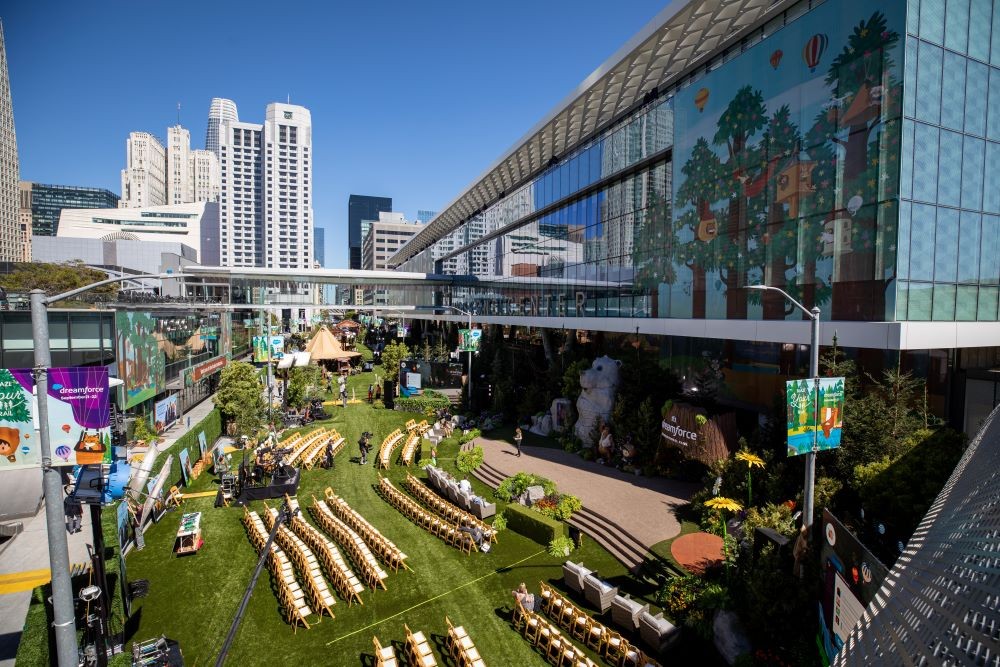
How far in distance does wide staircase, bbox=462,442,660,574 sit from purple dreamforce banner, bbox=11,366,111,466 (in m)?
13.0

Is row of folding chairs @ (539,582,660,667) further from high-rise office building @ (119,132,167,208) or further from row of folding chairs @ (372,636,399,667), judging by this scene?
high-rise office building @ (119,132,167,208)

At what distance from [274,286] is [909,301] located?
58.8m

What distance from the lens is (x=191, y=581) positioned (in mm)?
14219

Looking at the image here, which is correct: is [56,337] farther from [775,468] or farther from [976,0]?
[976,0]

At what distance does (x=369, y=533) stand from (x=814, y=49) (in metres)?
21.3

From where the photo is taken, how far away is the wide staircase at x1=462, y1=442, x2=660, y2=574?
14.9m

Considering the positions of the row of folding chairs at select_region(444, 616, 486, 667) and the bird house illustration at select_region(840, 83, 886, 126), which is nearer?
the row of folding chairs at select_region(444, 616, 486, 667)

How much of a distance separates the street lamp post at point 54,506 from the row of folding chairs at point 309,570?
4.98m

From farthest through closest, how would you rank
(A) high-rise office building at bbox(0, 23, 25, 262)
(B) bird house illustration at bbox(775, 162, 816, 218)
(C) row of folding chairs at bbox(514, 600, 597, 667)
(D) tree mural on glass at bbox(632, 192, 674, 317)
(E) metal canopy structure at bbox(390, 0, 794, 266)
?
(A) high-rise office building at bbox(0, 23, 25, 262) → (D) tree mural on glass at bbox(632, 192, 674, 317) → (E) metal canopy structure at bbox(390, 0, 794, 266) → (B) bird house illustration at bbox(775, 162, 816, 218) → (C) row of folding chairs at bbox(514, 600, 597, 667)

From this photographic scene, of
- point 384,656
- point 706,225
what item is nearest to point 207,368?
point 384,656

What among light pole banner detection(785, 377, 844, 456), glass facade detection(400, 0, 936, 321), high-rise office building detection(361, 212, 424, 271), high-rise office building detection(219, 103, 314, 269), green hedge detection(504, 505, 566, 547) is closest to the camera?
light pole banner detection(785, 377, 844, 456)

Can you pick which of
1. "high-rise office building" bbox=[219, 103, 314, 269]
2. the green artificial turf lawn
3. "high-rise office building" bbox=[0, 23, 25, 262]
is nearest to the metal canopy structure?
the green artificial turf lawn

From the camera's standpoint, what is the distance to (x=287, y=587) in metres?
12.9

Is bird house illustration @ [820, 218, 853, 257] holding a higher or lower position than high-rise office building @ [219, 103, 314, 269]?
lower
